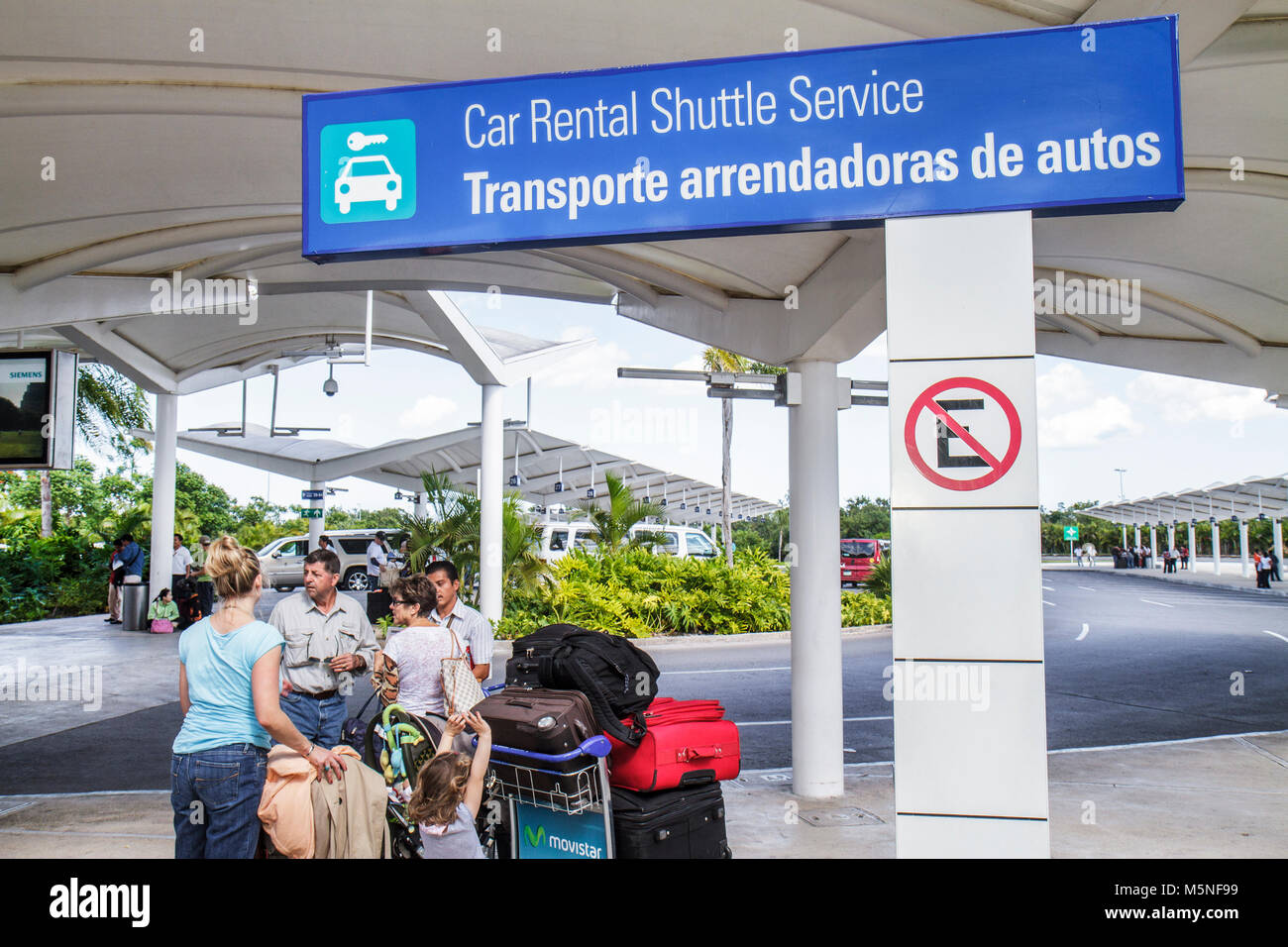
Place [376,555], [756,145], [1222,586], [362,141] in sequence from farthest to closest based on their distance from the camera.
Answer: [1222,586], [376,555], [362,141], [756,145]

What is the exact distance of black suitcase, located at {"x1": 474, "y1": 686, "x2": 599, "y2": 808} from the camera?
4.10m

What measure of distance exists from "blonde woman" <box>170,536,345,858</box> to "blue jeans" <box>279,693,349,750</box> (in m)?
1.51

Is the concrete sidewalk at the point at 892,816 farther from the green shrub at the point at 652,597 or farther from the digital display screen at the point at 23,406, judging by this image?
the green shrub at the point at 652,597

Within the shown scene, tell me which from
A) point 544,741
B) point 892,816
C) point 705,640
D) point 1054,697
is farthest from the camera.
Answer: point 705,640

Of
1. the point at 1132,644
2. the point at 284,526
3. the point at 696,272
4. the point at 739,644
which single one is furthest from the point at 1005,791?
the point at 284,526

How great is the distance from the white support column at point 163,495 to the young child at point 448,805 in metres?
15.2

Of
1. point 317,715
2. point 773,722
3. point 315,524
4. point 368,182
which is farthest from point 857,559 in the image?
point 368,182

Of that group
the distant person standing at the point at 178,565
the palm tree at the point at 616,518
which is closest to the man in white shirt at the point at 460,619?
the palm tree at the point at 616,518

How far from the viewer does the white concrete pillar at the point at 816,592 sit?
22.8ft

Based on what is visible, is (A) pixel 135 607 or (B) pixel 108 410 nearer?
(A) pixel 135 607

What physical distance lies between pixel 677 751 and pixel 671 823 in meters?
0.32

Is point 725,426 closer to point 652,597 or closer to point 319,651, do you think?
point 652,597

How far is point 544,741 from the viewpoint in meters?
4.11

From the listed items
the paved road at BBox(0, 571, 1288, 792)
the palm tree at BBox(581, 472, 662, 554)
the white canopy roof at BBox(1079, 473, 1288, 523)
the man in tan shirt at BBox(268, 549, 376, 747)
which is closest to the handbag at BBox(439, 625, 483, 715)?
the man in tan shirt at BBox(268, 549, 376, 747)
